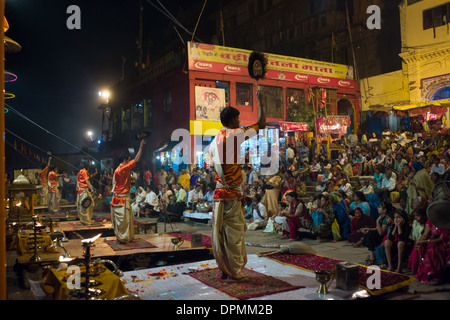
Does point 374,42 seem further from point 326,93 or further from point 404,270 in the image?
point 404,270

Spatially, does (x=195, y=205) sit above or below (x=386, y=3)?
below

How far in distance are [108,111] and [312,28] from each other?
61.0 feet

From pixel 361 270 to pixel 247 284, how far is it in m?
1.99

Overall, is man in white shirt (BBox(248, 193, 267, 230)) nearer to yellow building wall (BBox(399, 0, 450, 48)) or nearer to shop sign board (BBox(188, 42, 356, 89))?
shop sign board (BBox(188, 42, 356, 89))

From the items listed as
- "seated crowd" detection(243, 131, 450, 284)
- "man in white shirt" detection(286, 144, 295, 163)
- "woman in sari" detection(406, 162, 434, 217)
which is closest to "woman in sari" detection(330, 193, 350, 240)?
"seated crowd" detection(243, 131, 450, 284)

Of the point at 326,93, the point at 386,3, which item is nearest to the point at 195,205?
the point at 326,93

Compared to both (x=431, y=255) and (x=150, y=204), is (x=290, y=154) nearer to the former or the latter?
(x=150, y=204)

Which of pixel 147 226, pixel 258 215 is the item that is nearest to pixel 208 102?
pixel 258 215

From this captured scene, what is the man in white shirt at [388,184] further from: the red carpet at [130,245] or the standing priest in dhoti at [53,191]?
the standing priest in dhoti at [53,191]

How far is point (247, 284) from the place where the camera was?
5301mm

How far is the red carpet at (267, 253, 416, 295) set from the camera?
508 centimetres

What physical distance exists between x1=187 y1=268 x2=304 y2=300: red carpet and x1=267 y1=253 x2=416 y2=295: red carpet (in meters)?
0.94

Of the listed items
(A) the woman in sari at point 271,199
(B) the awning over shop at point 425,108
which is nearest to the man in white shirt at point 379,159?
(B) the awning over shop at point 425,108

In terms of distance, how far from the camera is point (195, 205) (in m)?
15.6
